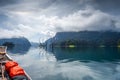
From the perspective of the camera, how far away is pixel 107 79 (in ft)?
117

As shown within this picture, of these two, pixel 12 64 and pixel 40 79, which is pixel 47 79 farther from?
pixel 12 64

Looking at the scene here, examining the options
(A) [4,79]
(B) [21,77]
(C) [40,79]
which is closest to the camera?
(B) [21,77]

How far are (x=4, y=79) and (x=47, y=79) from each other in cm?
1609

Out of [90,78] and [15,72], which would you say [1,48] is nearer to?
[90,78]

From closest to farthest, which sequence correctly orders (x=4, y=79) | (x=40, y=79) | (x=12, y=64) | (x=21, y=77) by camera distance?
1. (x=21, y=77)
2. (x=4, y=79)
3. (x=12, y=64)
4. (x=40, y=79)

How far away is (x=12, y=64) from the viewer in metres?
19.6

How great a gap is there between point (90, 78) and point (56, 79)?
663 cm

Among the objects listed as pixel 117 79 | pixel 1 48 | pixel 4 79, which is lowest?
pixel 117 79

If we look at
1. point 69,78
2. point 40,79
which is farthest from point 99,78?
point 40,79

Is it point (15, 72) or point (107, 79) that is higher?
point (15, 72)

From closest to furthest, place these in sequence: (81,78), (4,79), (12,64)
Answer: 1. (4,79)
2. (12,64)
3. (81,78)

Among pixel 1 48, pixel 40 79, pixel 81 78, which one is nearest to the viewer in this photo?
pixel 40 79

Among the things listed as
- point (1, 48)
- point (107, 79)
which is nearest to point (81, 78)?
point (107, 79)

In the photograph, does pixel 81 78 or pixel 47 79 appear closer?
pixel 47 79
